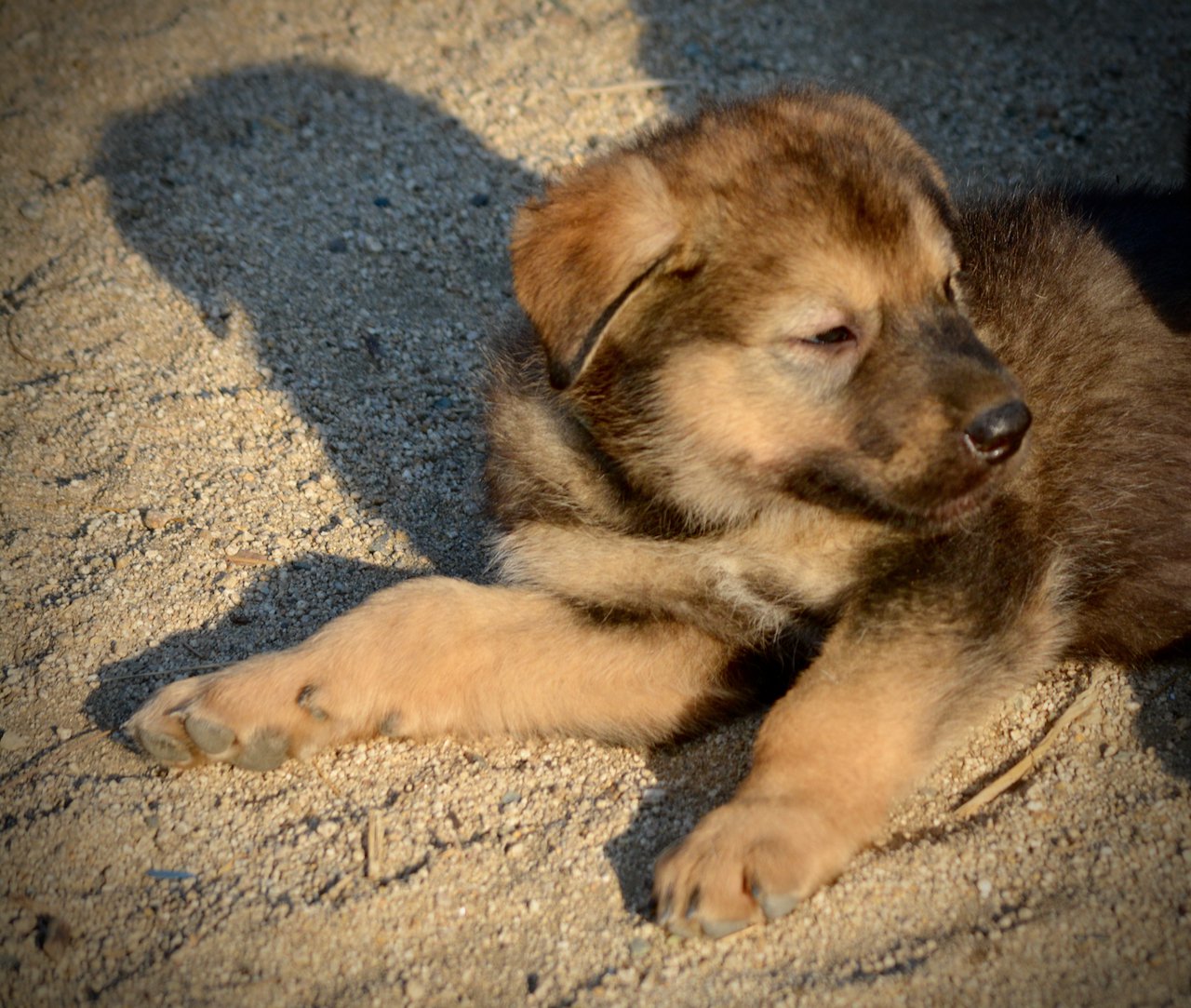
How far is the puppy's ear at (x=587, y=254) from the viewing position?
301 centimetres

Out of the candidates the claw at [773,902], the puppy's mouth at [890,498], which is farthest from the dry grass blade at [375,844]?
the puppy's mouth at [890,498]

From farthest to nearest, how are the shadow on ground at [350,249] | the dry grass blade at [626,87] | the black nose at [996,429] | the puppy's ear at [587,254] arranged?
the dry grass blade at [626,87]
the shadow on ground at [350,249]
the puppy's ear at [587,254]
the black nose at [996,429]

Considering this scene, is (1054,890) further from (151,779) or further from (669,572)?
(151,779)

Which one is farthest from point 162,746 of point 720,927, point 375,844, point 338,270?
point 338,270

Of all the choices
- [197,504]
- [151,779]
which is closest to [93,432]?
[197,504]

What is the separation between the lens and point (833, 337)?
3.06 meters

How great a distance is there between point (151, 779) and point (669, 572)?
1.55m

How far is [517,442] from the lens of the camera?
3.61 metres

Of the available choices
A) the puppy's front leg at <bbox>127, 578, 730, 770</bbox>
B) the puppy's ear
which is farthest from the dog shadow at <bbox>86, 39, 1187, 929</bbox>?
the puppy's ear

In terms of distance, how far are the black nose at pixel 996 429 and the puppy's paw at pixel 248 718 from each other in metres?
1.79

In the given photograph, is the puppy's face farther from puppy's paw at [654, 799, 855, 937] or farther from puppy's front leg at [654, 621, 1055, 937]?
puppy's paw at [654, 799, 855, 937]

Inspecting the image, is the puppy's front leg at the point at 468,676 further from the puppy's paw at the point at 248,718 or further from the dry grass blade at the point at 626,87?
the dry grass blade at the point at 626,87

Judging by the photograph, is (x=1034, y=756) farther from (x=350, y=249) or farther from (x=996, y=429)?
(x=350, y=249)

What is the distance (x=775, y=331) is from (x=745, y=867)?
131 centimetres
